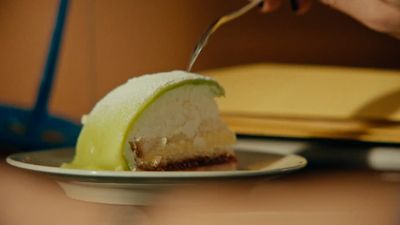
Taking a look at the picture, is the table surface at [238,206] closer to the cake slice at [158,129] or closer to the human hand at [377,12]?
the cake slice at [158,129]

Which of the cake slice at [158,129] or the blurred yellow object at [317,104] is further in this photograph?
the blurred yellow object at [317,104]

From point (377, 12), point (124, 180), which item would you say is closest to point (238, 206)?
point (124, 180)

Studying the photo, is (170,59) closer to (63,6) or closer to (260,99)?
(63,6)

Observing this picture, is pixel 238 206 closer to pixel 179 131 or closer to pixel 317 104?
pixel 179 131

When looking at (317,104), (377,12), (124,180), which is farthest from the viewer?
(317,104)

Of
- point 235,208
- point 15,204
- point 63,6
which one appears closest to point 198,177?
point 235,208

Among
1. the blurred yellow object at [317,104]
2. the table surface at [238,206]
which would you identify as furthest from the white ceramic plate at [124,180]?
the blurred yellow object at [317,104]

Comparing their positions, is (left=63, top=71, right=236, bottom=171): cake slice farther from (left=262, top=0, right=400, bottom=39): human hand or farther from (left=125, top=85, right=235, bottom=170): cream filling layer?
(left=262, top=0, right=400, bottom=39): human hand
